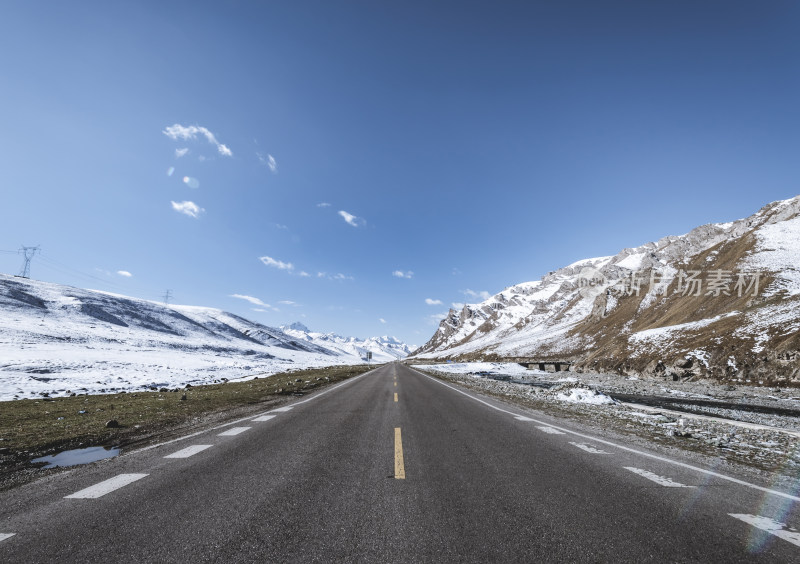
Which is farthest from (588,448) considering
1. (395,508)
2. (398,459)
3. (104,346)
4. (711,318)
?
(104,346)

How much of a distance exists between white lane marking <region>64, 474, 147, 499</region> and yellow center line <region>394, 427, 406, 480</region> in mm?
4124

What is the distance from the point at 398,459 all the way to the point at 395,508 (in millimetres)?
2272

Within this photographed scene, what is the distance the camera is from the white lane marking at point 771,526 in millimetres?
3777

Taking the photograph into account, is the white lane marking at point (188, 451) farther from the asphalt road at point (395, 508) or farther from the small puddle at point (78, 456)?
the small puddle at point (78, 456)

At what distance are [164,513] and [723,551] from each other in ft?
20.3

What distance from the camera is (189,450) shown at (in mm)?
7188

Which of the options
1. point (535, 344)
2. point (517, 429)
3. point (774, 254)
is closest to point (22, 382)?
point (517, 429)

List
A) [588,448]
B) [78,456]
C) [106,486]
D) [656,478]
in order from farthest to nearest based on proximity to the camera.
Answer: [588,448]
[78,456]
[656,478]
[106,486]

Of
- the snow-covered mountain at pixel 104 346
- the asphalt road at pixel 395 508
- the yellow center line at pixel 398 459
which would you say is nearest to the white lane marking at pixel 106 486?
the asphalt road at pixel 395 508

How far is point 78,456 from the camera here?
23.1ft

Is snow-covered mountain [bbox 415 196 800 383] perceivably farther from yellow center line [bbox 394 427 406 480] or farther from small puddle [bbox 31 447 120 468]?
small puddle [bbox 31 447 120 468]

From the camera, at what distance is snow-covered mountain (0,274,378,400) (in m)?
26.2

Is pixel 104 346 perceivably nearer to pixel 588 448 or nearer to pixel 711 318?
pixel 588 448

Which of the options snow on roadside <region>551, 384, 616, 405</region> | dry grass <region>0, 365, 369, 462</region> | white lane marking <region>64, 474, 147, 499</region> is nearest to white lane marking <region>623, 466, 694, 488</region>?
white lane marking <region>64, 474, 147, 499</region>
